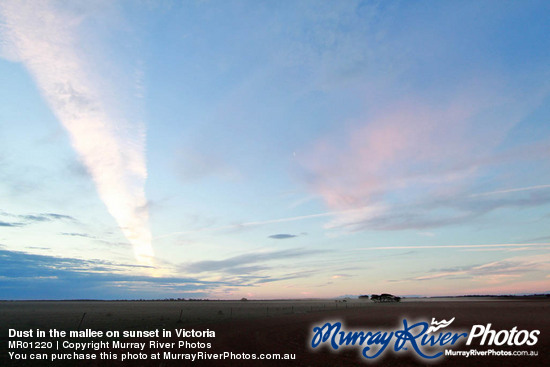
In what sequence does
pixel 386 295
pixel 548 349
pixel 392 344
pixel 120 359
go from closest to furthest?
1. pixel 120 359
2. pixel 548 349
3. pixel 392 344
4. pixel 386 295

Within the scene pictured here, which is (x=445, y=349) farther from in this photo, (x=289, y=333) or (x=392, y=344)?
(x=289, y=333)

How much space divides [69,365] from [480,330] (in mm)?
37387

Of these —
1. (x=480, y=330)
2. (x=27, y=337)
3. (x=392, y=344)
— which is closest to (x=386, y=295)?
(x=480, y=330)

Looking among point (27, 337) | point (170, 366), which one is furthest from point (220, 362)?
point (27, 337)

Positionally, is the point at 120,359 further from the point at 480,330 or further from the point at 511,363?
the point at 480,330

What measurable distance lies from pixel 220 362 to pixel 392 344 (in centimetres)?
1437

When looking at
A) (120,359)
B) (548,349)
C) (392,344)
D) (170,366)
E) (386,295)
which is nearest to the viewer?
(170,366)

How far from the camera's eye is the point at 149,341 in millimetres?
27406

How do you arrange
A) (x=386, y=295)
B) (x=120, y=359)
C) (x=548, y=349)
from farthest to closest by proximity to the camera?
(x=386, y=295) < (x=548, y=349) < (x=120, y=359)

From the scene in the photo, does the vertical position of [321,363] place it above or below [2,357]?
below

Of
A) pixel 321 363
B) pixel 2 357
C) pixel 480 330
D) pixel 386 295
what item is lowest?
pixel 386 295

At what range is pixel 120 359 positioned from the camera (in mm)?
20703

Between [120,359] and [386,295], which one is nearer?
[120,359]

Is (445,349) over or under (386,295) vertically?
over
